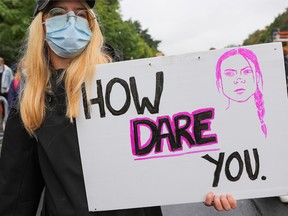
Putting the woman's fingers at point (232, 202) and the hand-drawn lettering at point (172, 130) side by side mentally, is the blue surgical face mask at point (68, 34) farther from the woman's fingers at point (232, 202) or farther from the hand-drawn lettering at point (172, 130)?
the woman's fingers at point (232, 202)

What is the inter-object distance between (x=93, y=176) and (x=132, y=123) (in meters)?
0.28

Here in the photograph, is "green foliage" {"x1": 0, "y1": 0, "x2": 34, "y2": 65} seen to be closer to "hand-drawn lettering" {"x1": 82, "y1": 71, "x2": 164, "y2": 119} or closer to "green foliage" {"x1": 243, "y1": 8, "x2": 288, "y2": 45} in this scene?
"hand-drawn lettering" {"x1": 82, "y1": 71, "x2": 164, "y2": 119}

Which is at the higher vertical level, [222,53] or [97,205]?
[222,53]

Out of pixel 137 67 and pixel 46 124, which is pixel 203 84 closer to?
pixel 137 67

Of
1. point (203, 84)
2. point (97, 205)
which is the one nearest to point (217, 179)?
point (203, 84)

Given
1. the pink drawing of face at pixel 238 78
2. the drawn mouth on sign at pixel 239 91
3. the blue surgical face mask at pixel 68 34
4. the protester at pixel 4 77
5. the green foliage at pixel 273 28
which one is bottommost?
the drawn mouth on sign at pixel 239 91

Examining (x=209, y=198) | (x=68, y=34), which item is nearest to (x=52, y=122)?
(x=68, y=34)

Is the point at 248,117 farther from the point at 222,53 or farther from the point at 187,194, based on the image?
the point at 187,194

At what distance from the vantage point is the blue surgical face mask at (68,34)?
177cm

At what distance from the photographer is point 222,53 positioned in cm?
170

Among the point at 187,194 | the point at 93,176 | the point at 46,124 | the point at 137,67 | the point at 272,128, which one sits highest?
the point at 137,67

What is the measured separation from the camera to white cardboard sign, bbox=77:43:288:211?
1.66m

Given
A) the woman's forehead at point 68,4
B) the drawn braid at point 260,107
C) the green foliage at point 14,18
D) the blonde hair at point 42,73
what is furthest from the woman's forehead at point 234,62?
the green foliage at point 14,18

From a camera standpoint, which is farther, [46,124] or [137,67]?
[137,67]
